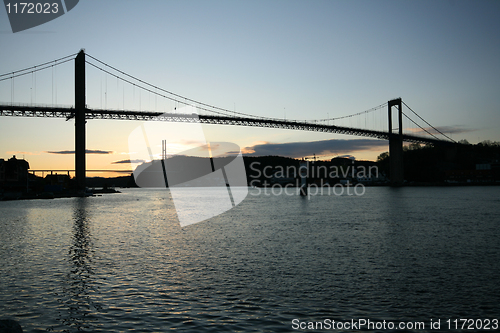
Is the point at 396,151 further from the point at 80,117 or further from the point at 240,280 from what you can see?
the point at 240,280

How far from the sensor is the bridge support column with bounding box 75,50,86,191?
44391mm

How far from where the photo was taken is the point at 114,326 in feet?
18.3

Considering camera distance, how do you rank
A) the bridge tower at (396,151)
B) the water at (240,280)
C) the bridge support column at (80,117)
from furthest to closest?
the bridge tower at (396,151) → the bridge support column at (80,117) → the water at (240,280)

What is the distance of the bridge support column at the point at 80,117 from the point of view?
44391 millimetres

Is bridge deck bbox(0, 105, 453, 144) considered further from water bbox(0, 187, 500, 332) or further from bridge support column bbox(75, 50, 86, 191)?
water bbox(0, 187, 500, 332)

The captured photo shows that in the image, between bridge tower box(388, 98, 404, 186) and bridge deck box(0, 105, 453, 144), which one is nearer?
bridge deck box(0, 105, 453, 144)

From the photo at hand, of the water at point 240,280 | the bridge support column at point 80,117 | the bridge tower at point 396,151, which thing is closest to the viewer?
the water at point 240,280

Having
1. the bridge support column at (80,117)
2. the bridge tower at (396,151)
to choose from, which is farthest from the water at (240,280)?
the bridge tower at (396,151)

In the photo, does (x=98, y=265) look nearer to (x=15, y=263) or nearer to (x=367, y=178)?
(x=15, y=263)

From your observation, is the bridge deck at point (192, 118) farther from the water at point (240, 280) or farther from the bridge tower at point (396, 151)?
the water at point (240, 280)

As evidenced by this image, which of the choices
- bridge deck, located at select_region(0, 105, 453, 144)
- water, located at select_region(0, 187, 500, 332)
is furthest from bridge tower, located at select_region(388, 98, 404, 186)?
water, located at select_region(0, 187, 500, 332)

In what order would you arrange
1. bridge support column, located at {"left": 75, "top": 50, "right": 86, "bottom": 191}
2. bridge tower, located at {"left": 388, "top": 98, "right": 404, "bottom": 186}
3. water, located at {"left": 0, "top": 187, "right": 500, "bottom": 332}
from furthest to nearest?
bridge tower, located at {"left": 388, "top": 98, "right": 404, "bottom": 186} → bridge support column, located at {"left": 75, "top": 50, "right": 86, "bottom": 191} → water, located at {"left": 0, "top": 187, "right": 500, "bottom": 332}

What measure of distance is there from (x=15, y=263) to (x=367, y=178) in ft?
376

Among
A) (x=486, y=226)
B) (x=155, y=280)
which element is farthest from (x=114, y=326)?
(x=486, y=226)
